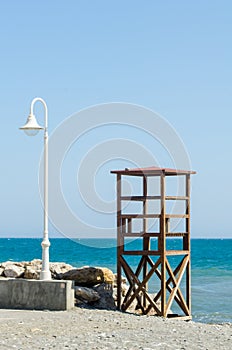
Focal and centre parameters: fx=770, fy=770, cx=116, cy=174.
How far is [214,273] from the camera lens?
191 ft

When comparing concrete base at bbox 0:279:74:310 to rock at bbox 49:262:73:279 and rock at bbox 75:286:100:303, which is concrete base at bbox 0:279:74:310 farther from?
rock at bbox 49:262:73:279

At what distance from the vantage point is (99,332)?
13922 millimetres

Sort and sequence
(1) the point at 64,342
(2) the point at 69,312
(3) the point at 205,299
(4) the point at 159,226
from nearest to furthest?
(1) the point at 64,342
(2) the point at 69,312
(4) the point at 159,226
(3) the point at 205,299

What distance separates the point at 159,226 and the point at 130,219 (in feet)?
2.82

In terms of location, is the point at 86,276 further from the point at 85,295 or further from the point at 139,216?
the point at 139,216

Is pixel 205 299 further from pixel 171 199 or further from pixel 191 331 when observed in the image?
pixel 191 331

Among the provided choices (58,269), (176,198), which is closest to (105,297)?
(58,269)

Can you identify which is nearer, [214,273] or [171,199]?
[171,199]

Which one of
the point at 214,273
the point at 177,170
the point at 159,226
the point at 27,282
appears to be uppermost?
the point at 177,170

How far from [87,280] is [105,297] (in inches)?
25.4

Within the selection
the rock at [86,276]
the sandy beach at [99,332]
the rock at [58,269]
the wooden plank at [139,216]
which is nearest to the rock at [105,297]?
the rock at [86,276]

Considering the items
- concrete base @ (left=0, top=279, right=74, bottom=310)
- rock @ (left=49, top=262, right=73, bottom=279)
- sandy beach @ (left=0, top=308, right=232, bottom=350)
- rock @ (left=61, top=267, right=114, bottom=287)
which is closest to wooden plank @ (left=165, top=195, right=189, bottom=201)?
rock @ (left=61, top=267, right=114, bottom=287)

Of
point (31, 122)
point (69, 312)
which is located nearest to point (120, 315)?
point (69, 312)

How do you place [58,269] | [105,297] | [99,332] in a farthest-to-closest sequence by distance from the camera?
[58,269], [105,297], [99,332]
